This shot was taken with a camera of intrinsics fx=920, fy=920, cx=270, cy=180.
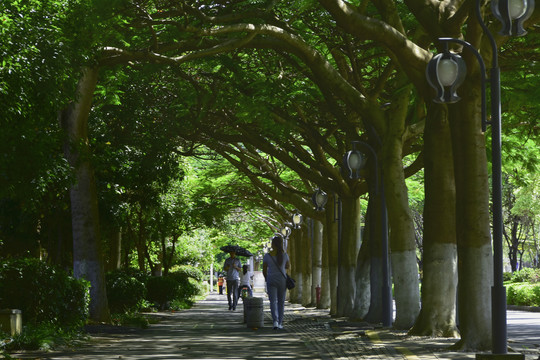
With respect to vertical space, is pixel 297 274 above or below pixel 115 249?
below

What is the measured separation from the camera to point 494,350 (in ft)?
36.1

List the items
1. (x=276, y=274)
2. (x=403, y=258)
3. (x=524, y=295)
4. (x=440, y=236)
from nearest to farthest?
(x=440, y=236), (x=403, y=258), (x=276, y=274), (x=524, y=295)

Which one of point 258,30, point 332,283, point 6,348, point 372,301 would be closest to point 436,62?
point 258,30

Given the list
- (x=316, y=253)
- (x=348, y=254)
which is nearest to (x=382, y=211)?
(x=348, y=254)

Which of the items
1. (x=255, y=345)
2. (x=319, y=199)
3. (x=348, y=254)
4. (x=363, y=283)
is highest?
(x=319, y=199)

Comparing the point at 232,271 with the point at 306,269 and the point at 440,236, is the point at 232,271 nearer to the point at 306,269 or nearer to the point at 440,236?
the point at 306,269

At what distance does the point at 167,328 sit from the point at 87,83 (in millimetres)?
5916

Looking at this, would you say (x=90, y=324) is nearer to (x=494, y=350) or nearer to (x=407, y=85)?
(x=407, y=85)

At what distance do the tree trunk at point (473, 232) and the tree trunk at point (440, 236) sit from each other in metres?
1.83

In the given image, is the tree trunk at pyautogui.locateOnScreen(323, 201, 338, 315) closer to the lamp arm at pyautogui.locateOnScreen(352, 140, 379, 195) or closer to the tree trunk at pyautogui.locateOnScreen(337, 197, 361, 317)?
the tree trunk at pyautogui.locateOnScreen(337, 197, 361, 317)

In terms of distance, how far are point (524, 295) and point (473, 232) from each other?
81.1 feet

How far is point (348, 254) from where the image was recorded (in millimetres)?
25609

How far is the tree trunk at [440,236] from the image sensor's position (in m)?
15.4

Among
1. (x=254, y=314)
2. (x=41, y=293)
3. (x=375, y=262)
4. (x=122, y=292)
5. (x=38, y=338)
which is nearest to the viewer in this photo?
(x=38, y=338)
